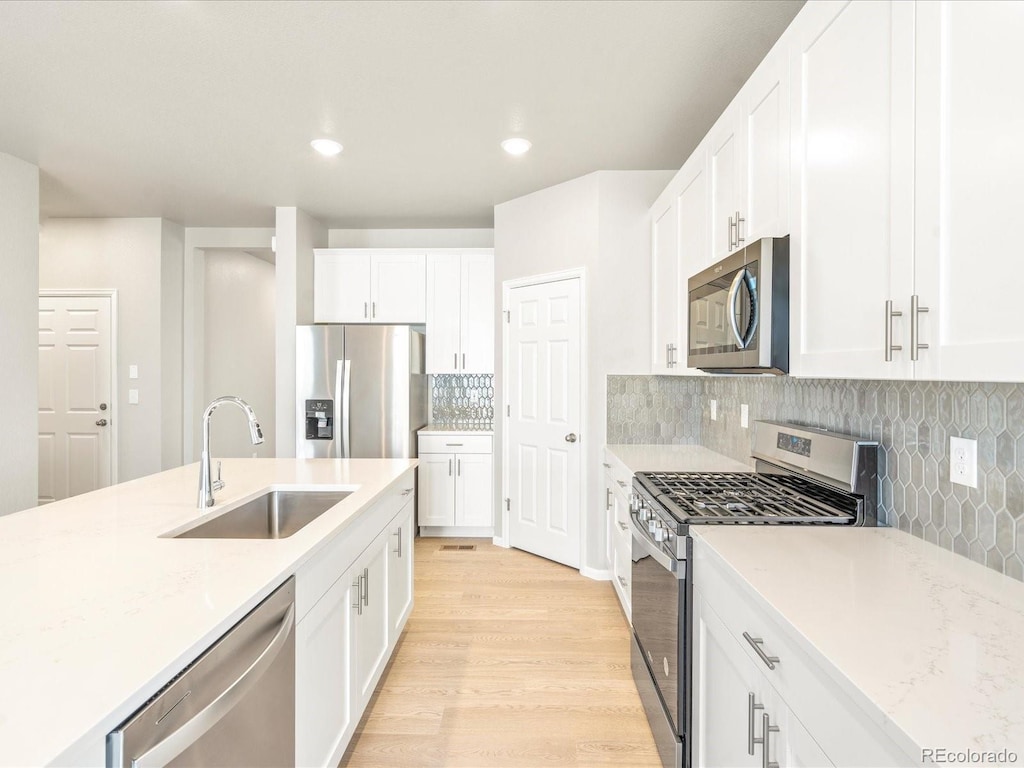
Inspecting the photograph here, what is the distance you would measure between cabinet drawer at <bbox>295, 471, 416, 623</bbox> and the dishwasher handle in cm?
9

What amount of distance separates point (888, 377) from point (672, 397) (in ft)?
8.18

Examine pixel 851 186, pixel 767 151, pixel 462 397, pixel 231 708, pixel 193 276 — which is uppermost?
pixel 193 276

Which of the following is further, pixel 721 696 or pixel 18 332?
pixel 18 332

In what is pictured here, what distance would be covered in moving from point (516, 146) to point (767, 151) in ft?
5.88

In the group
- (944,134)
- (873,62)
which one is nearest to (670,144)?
Answer: (873,62)

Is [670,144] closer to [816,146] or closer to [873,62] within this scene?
[816,146]

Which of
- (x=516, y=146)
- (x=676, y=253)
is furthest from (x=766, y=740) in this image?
(x=516, y=146)

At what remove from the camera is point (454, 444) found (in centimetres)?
456

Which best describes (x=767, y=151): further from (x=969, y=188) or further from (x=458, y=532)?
(x=458, y=532)

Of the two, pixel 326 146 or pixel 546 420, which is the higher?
pixel 326 146

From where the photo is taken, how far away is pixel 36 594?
112 centimetres

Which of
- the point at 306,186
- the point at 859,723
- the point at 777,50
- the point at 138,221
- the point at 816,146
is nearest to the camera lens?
the point at 859,723

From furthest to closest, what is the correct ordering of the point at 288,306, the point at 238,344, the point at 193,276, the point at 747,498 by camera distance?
the point at 238,344 < the point at 193,276 < the point at 288,306 < the point at 747,498

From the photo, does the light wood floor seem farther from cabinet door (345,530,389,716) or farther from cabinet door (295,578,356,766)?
cabinet door (295,578,356,766)
